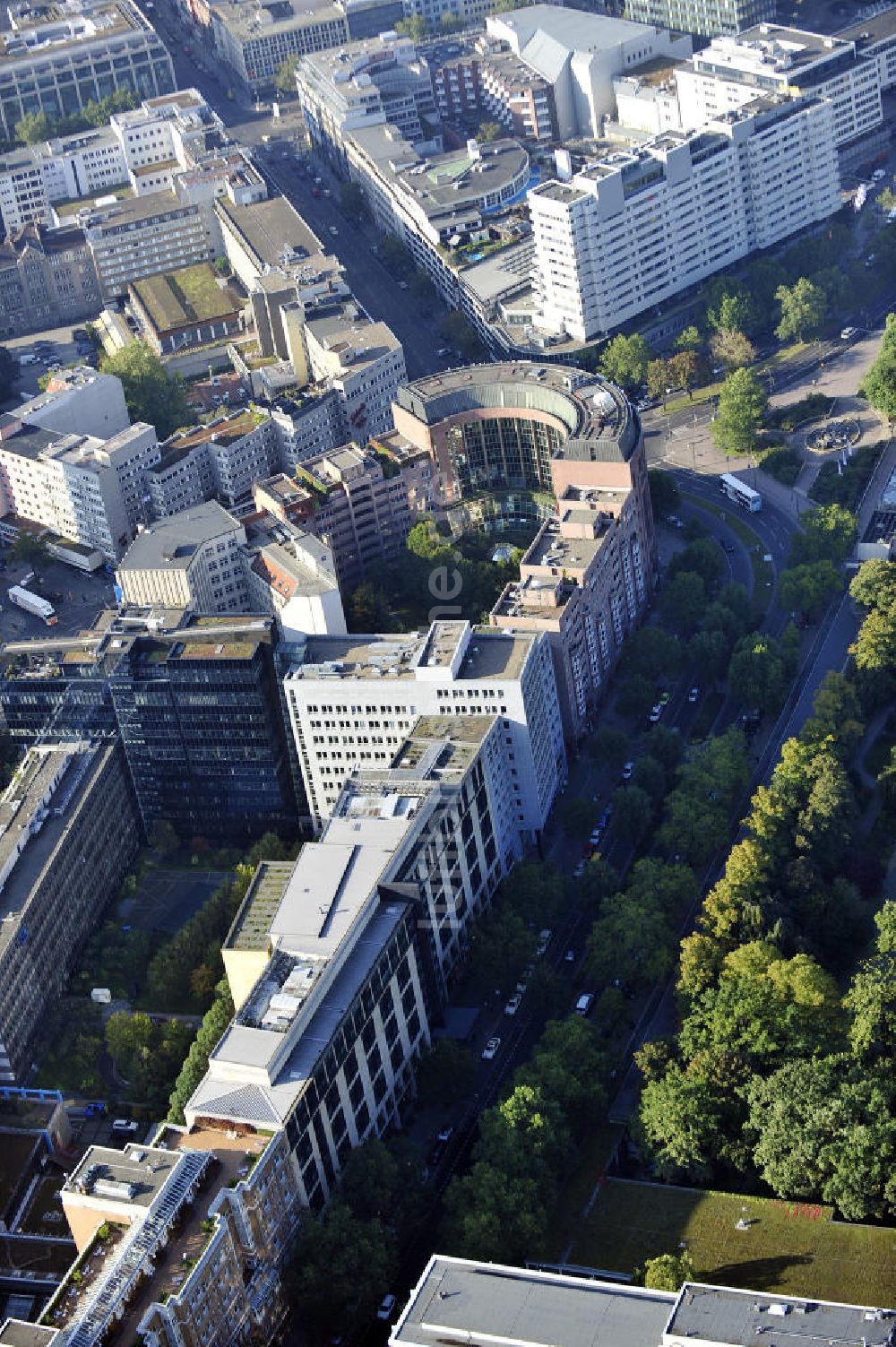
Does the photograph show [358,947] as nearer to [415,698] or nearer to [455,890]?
[455,890]

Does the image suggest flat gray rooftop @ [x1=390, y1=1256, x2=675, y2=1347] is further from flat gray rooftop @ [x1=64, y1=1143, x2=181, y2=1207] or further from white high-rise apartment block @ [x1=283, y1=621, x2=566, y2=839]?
white high-rise apartment block @ [x1=283, y1=621, x2=566, y2=839]

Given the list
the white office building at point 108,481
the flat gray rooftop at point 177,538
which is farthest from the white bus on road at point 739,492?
the white office building at point 108,481

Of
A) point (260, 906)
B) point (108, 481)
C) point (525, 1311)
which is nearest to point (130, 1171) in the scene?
point (525, 1311)

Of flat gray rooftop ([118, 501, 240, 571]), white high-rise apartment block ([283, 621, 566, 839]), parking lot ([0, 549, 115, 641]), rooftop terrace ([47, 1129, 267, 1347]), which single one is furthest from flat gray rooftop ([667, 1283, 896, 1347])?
parking lot ([0, 549, 115, 641])

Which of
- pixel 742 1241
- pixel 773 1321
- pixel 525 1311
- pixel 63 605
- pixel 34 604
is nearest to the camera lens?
pixel 773 1321

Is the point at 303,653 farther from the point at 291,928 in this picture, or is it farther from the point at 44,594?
the point at 44,594

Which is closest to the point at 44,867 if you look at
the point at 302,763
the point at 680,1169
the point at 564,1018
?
the point at 302,763
